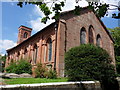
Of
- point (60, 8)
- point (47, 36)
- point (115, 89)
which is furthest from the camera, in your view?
point (47, 36)

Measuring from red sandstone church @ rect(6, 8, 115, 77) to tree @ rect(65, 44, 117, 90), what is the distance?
463 cm

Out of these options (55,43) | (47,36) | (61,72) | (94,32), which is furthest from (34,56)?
(94,32)

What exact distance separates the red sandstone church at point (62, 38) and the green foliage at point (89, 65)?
4586 millimetres

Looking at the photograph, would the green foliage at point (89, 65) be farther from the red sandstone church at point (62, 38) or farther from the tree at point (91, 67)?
the red sandstone church at point (62, 38)

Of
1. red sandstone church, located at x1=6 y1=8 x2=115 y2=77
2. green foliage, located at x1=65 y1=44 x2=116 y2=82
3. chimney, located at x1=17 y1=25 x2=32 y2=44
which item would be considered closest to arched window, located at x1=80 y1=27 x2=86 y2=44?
red sandstone church, located at x1=6 y1=8 x2=115 y2=77

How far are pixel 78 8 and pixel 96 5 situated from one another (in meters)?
0.56

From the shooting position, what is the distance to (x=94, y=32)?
1995 centimetres

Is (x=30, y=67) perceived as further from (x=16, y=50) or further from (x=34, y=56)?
(x=16, y=50)

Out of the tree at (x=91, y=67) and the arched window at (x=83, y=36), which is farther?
the arched window at (x=83, y=36)

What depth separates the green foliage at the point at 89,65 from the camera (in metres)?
7.20

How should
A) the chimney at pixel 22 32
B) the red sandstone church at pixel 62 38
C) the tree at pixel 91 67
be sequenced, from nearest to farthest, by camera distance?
the tree at pixel 91 67 < the red sandstone church at pixel 62 38 < the chimney at pixel 22 32

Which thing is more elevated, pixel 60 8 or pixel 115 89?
pixel 60 8

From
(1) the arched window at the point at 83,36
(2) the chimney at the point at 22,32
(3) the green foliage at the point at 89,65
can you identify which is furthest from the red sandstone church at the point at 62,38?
(2) the chimney at the point at 22,32

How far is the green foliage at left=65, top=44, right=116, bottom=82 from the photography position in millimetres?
7205
